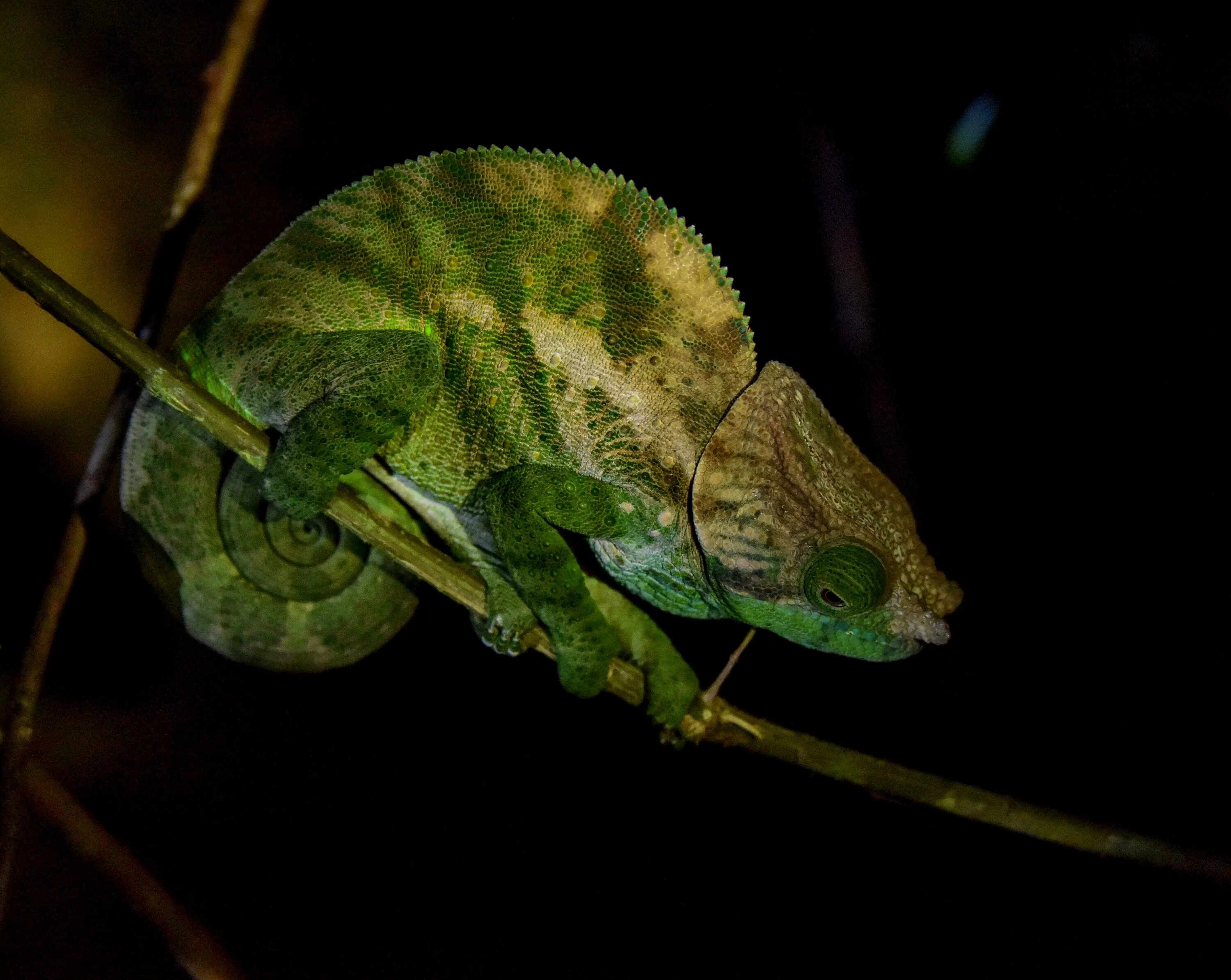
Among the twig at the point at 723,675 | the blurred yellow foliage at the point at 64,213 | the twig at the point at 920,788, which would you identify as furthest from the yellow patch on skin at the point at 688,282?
the blurred yellow foliage at the point at 64,213

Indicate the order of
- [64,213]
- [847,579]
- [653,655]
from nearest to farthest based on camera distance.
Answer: [847,579] → [653,655] → [64,213]

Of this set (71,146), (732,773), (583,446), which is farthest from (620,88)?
(732,773)

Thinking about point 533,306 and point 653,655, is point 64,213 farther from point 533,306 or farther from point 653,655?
point 653,655

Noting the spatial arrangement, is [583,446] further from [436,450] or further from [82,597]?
[82,597]

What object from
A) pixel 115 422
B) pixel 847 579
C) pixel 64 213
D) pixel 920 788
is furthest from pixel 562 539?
pixel 64 213

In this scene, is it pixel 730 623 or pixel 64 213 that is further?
pixel 730 623

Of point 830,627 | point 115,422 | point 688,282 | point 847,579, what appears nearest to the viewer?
point 847,579
